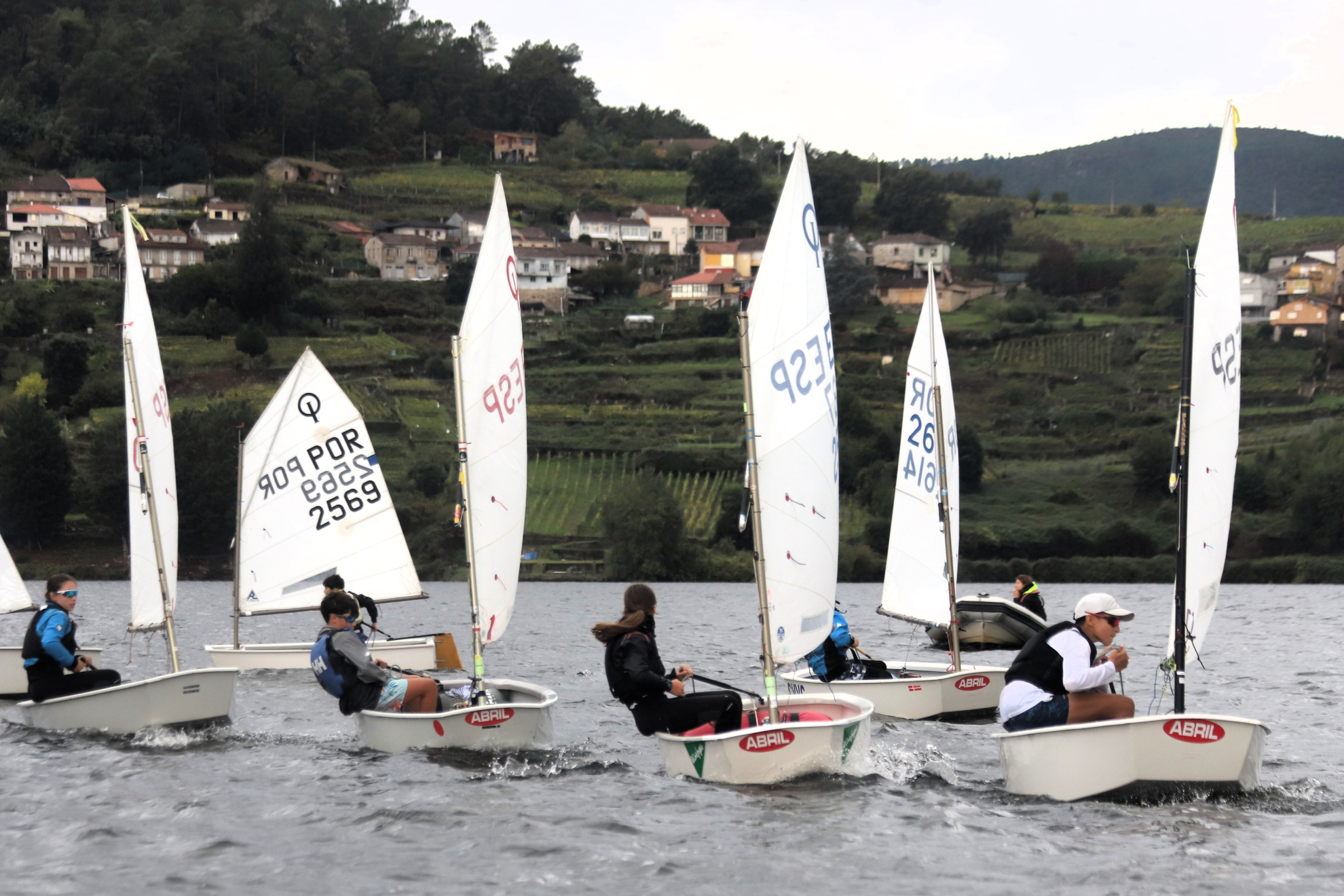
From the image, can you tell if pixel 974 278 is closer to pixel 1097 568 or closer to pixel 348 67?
pixel 1097 568

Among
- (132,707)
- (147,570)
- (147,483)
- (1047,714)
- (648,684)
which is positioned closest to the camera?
(1047,714)

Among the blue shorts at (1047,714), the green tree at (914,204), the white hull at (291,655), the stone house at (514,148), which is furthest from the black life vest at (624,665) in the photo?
the stone house at (514,148)

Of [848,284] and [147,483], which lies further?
[848,284]

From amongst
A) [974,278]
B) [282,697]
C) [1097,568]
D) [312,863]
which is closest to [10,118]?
[974,278]

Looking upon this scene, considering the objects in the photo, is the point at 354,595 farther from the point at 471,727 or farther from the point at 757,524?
the point at 757,524

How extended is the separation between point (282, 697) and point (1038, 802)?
1231 cm

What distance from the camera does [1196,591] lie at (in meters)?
12.7

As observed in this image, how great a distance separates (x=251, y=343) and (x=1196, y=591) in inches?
3412

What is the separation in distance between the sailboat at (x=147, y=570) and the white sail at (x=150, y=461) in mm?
12

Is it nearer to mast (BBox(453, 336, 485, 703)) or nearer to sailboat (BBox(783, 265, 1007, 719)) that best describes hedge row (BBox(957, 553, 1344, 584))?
sailboat (BBox(783, 265, 1007, 719))

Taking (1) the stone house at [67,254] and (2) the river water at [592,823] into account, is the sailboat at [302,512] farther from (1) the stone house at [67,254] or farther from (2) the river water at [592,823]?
(1) the stone house at [67,254]

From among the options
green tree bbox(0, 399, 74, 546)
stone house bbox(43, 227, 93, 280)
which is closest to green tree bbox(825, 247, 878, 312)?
stone house bbox(43, 227, 93, 280)

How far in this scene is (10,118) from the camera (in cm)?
16075

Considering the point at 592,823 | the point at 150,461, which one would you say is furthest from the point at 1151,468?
the point at 592,823
